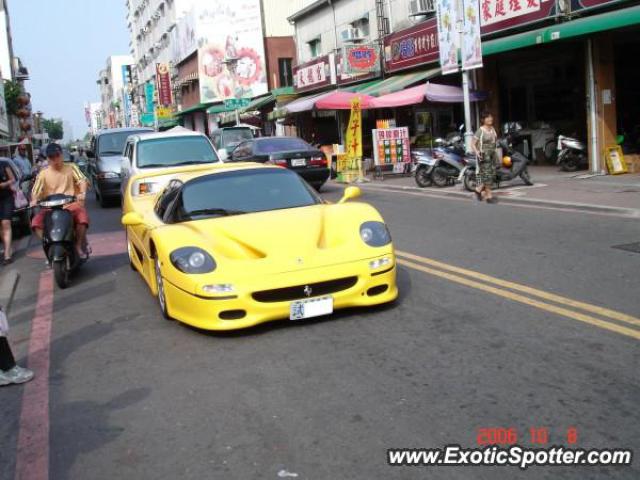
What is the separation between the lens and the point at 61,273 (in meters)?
8.25

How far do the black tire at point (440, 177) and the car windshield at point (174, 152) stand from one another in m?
5.67

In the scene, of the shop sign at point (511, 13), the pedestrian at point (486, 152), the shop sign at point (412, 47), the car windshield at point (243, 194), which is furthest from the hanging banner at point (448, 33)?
the car windshield at point (243, 194)

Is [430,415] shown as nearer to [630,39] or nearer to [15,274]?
Result: [15,274]

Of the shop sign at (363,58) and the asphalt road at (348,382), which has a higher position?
the shop sign at (363,58)

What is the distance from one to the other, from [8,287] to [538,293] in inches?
244

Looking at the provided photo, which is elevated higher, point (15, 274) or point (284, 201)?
point (284, 201)

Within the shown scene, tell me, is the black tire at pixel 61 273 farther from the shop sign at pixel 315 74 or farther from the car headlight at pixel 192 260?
the shop sign at pixel 315 74

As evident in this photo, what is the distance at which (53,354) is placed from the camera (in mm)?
5613

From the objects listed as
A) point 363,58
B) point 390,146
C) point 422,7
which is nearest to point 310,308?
point 390,146

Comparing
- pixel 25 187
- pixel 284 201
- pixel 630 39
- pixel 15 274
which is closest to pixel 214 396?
pixel 284 201

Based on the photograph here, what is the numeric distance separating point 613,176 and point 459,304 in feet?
36.8

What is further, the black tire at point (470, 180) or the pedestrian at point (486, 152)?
the black tire at point (470, 180)

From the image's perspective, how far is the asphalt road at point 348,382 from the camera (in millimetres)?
3492

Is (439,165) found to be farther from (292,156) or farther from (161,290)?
(161,290)
